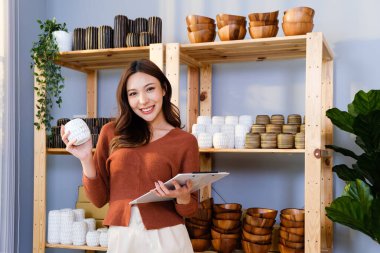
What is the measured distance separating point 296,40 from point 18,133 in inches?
68.2

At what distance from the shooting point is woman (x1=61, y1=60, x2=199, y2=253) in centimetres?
151

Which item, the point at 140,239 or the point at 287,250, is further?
the point at 287,250

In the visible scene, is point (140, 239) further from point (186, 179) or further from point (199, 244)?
point (199, 244)

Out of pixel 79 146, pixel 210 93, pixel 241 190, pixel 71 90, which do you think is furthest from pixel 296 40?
pixel 71 90

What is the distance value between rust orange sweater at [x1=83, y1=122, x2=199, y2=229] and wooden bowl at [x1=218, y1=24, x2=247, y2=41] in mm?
957

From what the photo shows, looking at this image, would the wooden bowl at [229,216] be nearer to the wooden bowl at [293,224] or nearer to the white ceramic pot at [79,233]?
the wooden bowl at [293,224]

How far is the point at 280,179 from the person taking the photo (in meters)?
2.77

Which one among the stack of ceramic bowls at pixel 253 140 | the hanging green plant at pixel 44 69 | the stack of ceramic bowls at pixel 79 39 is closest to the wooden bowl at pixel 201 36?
the stack of ceramic bowls at pixel 253 140

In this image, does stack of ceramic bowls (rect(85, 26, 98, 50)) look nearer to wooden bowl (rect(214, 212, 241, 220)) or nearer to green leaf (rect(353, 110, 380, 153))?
wooden bowl (rect(214, 212, 241, 220))

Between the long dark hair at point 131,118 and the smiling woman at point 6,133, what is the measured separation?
1.41 meters

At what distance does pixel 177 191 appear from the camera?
144cm

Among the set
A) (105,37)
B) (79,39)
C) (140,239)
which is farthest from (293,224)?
(79,39)

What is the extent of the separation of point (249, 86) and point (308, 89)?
0.68 metres

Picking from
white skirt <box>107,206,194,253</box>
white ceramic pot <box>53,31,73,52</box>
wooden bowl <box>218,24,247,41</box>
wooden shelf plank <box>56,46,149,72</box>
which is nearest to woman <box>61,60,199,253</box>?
white skirt <box>107,206,194,253</box>
